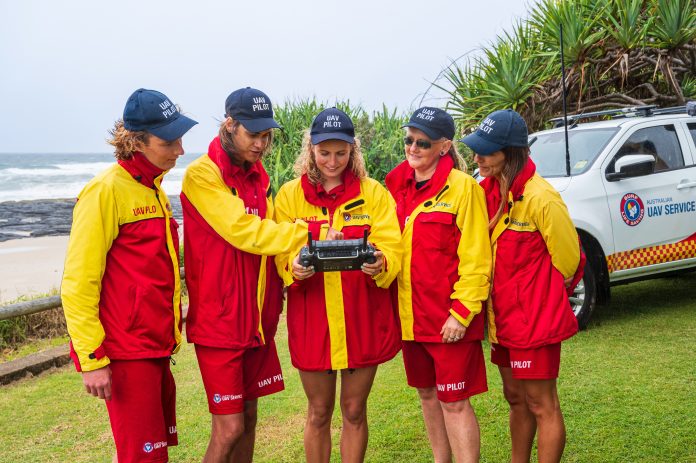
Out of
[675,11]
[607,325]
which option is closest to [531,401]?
[607,325]

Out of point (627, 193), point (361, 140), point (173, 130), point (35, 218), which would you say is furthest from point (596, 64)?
point (35, 218)

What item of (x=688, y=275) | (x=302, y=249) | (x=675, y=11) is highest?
(x=675, y=11)

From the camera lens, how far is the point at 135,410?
3209 millimetres

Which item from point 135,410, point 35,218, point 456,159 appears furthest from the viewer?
point 35,218

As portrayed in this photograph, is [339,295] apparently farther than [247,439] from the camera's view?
No

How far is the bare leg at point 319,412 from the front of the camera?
3.67 m

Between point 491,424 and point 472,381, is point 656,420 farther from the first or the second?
point 472,381

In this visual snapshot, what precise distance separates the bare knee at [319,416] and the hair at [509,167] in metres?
1.21

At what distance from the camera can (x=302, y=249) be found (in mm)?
3355

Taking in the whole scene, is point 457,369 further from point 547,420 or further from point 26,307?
point 26,307

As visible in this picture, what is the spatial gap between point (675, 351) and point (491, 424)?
2366mm

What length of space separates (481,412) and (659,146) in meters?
3.88

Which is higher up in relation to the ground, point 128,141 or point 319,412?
point 128,141

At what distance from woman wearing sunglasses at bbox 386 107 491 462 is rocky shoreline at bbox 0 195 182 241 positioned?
22.3 m
